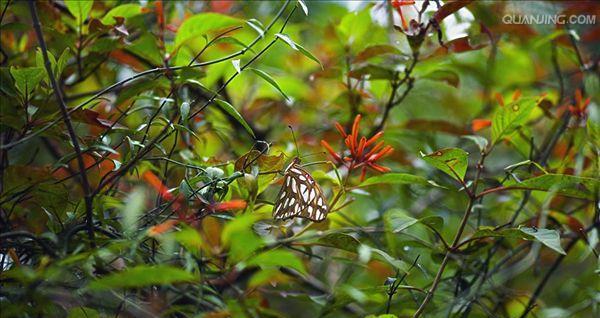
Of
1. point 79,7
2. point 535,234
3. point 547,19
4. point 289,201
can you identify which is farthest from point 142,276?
point 547,19

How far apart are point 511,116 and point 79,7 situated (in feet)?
2.38

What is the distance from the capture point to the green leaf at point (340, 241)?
0.89 meters

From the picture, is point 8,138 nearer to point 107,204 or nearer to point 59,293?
point 107,204

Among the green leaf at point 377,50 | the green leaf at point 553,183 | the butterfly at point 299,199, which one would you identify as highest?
the green leaf at point 377,50

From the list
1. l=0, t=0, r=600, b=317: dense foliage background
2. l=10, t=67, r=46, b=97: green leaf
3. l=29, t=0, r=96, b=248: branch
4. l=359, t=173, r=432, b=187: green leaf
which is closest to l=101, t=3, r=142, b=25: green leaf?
l=0, t=0, r=600, b=317: dense foliage background

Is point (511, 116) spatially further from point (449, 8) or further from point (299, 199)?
point (299, 199)

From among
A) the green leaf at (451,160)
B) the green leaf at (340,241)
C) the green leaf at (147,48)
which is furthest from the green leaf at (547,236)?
the green leaf at (147,48)

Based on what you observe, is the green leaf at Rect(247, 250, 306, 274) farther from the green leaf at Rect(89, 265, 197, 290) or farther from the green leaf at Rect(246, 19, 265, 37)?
the green leaf at Rect(246, 19, 265, 37)

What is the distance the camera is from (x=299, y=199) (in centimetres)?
85

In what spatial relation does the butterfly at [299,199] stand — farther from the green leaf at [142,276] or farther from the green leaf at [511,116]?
the green leaf at [511,116]

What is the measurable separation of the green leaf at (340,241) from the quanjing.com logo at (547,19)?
0.73m

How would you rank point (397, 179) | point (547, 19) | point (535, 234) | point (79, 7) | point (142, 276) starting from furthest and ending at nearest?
point (547, 19) < point (79, 7) < point (397, 179) < point (535, 234) < point (142, 276)

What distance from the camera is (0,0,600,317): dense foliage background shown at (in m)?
0.81

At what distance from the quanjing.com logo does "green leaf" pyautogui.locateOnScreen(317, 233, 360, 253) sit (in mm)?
725
